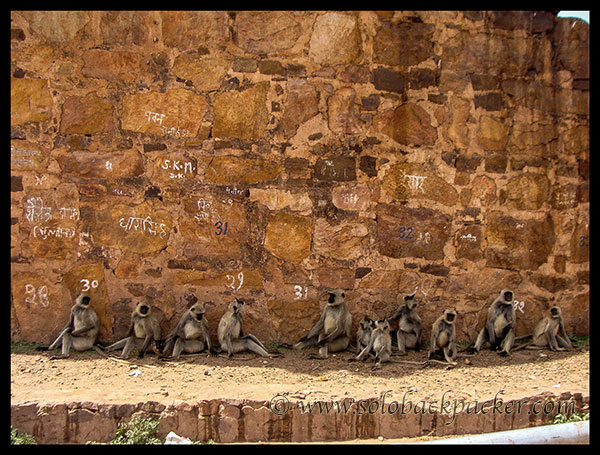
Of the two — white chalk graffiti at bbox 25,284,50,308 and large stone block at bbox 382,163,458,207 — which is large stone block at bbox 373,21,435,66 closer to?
large stone block at bbox 382,163,458,207

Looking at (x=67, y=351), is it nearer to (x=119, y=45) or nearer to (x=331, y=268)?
(x=331, y=268)

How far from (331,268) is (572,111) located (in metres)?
3.37

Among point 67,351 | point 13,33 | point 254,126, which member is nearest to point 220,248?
point 254,126

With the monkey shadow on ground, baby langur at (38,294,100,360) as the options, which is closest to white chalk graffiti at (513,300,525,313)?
the monkey shadow on ground

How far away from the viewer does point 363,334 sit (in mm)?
4855

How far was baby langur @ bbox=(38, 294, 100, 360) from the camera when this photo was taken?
15.8 ft

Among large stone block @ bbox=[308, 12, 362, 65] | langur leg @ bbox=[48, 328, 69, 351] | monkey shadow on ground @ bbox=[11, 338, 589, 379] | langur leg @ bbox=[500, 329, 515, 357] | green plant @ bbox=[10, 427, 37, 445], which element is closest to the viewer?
green plant @ bbox=[10, 427, 37, 445]

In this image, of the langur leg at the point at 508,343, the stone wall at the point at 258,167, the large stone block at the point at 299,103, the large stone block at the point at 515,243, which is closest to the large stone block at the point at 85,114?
the stone wall at the point at 258,167

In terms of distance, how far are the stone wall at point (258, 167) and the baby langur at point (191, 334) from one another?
0.30 metres

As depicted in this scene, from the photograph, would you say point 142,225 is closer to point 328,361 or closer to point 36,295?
point 36,295

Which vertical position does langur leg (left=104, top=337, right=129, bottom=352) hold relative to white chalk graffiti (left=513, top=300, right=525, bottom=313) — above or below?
below

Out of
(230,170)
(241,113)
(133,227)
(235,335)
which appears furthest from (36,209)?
(235,335)

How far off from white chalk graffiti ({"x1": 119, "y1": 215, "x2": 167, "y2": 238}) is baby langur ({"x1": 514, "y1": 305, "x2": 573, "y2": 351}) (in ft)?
13.4

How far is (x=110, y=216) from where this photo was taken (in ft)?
16.9
